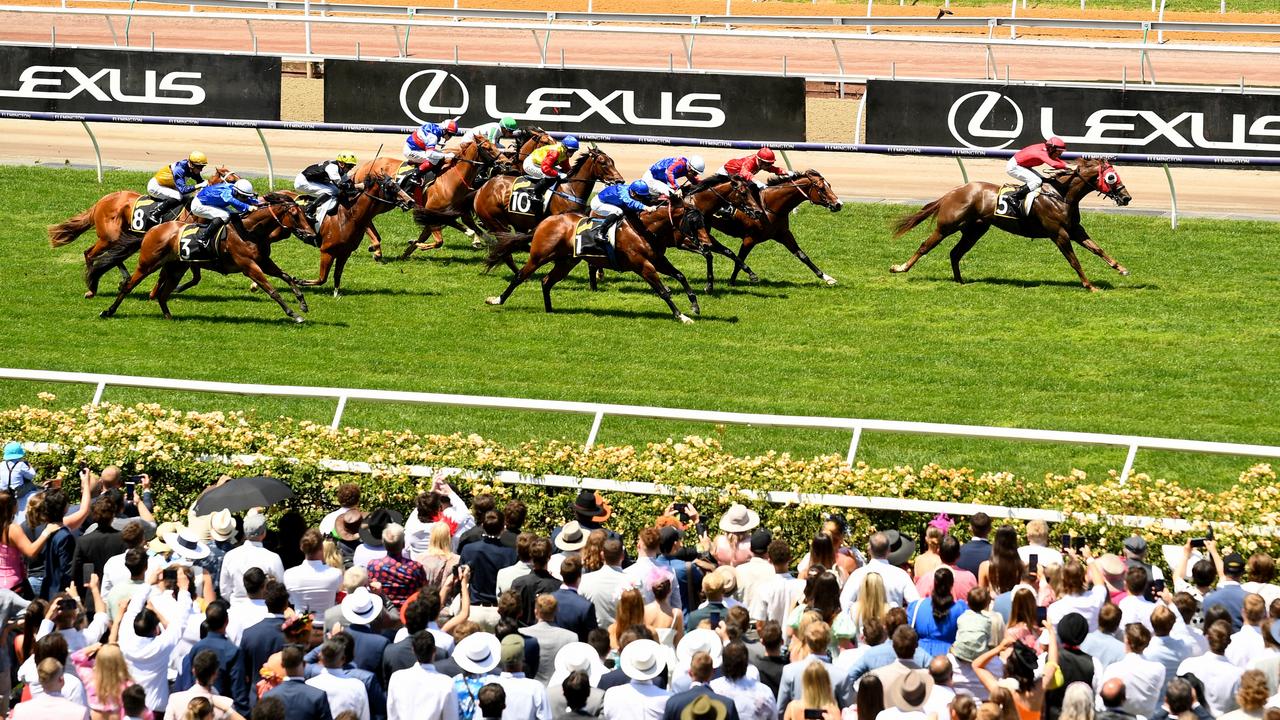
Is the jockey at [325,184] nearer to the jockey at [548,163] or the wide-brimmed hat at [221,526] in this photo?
the jockey at [548,163]

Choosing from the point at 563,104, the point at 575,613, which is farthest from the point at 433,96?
the point at 575,613

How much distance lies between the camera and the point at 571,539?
30.0 feet

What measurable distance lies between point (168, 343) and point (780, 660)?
1082 centimetres

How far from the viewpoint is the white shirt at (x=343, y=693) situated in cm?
723

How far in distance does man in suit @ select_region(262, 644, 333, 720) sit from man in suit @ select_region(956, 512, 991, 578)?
376 cm

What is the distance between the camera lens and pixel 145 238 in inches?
708

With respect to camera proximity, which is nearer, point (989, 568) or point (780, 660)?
point (780, 660)

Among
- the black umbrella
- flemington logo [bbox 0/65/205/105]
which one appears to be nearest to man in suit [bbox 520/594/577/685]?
the black umbrella

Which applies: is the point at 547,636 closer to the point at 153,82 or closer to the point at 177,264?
the point at 177,264

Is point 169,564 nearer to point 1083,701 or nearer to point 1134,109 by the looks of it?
point 1083,701

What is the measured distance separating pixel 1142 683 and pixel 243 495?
17.8 ft

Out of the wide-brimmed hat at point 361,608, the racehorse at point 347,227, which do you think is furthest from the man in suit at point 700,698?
the racehorse at point 347,227

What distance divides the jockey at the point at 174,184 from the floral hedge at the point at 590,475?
6.58 metres

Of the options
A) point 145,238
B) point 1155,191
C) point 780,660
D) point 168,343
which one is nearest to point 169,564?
point 780,660
